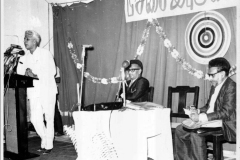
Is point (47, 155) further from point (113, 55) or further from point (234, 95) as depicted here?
point (234, 95)

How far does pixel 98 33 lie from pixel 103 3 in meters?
0.46

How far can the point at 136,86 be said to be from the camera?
3096 millimetres

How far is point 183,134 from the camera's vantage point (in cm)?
254

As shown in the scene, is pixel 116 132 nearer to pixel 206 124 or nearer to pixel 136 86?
pixel 206 124

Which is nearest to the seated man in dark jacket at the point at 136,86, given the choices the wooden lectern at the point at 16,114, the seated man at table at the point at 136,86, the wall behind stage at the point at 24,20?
the seated man at table at the point at 136,86

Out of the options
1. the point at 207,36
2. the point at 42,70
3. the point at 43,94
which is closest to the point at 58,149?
the point at 43,94

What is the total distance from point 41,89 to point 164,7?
1.89m

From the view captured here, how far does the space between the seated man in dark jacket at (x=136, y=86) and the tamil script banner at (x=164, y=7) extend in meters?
0.72

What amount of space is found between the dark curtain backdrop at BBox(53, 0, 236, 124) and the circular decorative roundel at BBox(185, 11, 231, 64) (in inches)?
2.2

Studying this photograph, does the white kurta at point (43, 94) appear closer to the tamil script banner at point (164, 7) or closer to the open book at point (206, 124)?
the tamil script banner at point (164, 7)

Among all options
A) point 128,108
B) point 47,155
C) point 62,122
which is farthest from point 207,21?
point 62,122

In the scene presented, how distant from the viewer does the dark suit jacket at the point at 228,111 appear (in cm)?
227

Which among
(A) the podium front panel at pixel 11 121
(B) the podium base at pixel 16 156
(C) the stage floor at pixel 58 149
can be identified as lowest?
(C) the stage floor at pixel 58 149

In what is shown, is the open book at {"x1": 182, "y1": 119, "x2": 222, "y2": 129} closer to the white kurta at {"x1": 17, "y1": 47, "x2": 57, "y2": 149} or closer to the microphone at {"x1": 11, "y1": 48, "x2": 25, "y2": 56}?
the white kurta at {"x1": 17, "y1": 47, "x2": 57, "y2": 149}
